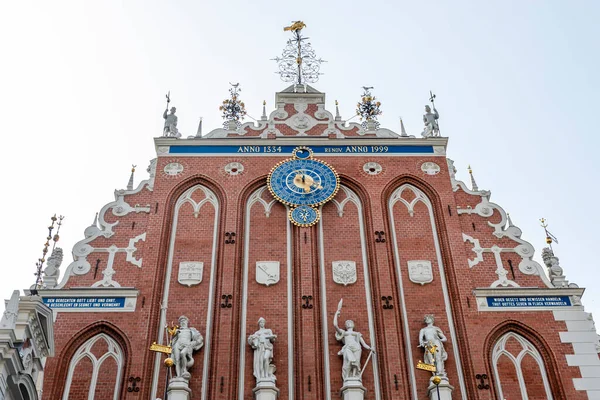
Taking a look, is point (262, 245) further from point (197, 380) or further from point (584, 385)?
point (584, 385)

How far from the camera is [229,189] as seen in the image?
1573cm

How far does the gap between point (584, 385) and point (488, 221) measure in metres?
3.81

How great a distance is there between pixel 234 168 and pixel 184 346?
4.50 metres

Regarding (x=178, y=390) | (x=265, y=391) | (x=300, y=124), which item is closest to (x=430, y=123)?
(x=300, y=124)

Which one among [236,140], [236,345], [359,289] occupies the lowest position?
[236,345]

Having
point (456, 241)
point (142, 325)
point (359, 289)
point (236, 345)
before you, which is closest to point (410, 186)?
point (456, 241)

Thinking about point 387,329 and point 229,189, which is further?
point 229,189

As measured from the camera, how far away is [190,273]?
1442cm

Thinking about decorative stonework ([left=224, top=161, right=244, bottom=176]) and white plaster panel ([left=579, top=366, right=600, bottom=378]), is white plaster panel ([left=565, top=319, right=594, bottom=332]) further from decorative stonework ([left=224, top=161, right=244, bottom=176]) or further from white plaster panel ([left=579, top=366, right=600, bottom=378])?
decorative stonework ([left=224, top=161, right=244, bottom=176])

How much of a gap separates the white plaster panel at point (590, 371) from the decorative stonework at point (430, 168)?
5072 mm

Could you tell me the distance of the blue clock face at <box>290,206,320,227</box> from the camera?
15.2 metres

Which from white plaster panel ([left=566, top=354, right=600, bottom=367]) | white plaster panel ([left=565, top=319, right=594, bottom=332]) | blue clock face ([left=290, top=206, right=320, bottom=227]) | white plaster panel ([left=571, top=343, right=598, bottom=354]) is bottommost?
white plaster panel ([left=566, top=354, right=600, bottom=367])

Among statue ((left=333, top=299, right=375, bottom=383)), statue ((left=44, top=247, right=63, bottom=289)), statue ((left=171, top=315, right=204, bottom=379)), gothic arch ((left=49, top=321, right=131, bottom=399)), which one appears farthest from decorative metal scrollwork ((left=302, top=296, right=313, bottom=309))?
statue ((left=44, top=247, right=63, bottom=289))

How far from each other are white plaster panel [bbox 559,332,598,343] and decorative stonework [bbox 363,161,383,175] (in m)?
5.03
